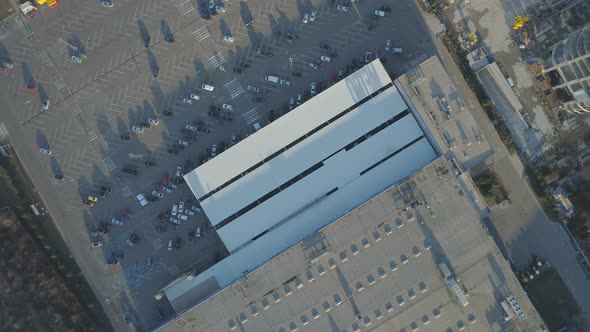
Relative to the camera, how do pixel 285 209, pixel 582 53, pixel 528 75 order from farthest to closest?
pixel 528 75 → pixel 285 209 → pixel 582 53

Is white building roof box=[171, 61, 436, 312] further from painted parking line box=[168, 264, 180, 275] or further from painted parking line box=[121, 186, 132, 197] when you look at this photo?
painted parking line box=[121, 186, 132, 197]

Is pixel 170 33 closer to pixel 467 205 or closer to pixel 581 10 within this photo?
pixel 467 205

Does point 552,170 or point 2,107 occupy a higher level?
point 2,107

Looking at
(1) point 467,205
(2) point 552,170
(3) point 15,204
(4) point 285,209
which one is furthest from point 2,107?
(2) point 552,170


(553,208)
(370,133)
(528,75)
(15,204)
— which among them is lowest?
(553,208)

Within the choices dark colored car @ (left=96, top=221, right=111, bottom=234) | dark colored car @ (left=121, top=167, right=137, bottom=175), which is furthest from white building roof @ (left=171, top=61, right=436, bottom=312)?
dark colored car @ (left=96, top=221, right=111, bottom=234)

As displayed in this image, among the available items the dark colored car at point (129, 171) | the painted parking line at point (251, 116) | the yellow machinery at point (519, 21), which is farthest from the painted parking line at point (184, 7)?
the yellow machinery at point (519, 21)

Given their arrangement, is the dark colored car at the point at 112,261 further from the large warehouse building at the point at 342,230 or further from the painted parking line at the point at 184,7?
the painted parking line at the point at 184,7

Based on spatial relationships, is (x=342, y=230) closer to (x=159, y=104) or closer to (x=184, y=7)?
(x=159, y=104)
